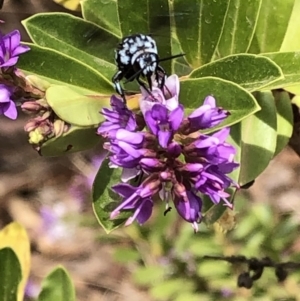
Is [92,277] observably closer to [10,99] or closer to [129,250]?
[129,250]

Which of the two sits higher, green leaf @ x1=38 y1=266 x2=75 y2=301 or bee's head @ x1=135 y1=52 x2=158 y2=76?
bee's head @ x1=135 y1=52 x2=158 y2=76

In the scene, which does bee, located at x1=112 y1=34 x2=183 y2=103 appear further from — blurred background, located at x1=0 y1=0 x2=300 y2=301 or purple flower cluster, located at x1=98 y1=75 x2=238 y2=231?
blurred background, located at x1=0 y1=0 x2=300 y2=301

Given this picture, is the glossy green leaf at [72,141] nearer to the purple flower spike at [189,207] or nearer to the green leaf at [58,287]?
the purple flower spike at [189,207]

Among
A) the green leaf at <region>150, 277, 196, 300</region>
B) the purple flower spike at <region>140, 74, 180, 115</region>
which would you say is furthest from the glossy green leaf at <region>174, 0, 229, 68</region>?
the green leaf at <region>150, 277, 196, 300</region>

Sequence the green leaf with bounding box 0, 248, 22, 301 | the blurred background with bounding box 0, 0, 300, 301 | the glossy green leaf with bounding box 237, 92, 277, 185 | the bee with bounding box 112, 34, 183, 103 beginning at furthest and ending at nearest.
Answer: the blurred background with bounding box 0, 0, 300, 301
the green leaf with bounding box 0, 248, 22, 301
the glossy green leaf with bounding box 237, 92, 277, 185
the bee with bounding box 112, 34, 183, 103

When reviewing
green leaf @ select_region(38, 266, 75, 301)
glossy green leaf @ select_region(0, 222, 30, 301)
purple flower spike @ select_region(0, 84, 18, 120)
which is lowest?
glossy green leaf @ select_region(0, 222, 30, 301)

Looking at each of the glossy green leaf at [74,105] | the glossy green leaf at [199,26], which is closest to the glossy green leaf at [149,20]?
the glossy green leaf at [199,26]

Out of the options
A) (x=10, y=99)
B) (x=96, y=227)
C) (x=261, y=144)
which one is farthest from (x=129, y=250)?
(x=10, y=99)
